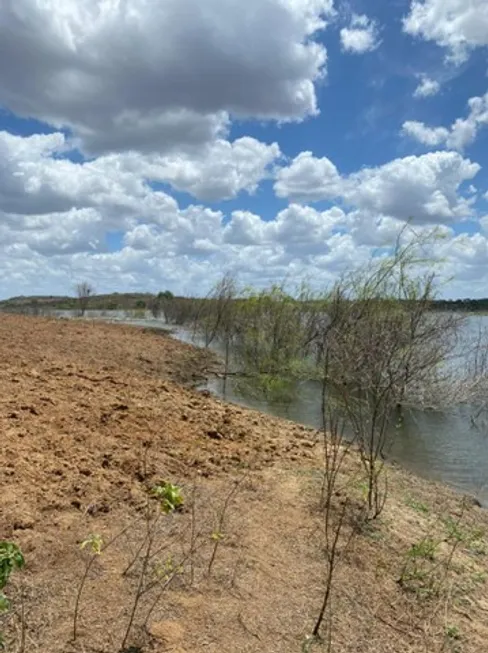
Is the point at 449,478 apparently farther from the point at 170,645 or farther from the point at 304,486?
the point at 170,645

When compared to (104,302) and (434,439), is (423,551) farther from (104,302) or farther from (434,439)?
(104,302)

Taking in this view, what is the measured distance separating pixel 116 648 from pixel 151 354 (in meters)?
19.0

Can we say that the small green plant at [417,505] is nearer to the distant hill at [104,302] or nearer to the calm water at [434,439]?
the calm water at [434,439]

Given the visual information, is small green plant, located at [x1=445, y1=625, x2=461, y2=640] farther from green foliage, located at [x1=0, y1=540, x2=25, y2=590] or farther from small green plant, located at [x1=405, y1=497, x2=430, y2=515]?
green foliage, located at [x1=0, y1=540, x2=25, y2=590]

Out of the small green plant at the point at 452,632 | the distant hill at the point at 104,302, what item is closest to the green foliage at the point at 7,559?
the small green plant at the point at 452,632

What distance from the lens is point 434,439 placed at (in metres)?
13.4

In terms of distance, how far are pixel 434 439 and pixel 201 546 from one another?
1010 cm

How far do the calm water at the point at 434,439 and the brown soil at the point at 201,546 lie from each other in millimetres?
2158

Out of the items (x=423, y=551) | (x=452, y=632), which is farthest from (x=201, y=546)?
(x=423, y=551)

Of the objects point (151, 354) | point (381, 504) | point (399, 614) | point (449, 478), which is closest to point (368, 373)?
point (381, 504)

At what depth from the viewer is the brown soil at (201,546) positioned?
3576 millimetres

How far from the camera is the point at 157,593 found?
12.7 feet

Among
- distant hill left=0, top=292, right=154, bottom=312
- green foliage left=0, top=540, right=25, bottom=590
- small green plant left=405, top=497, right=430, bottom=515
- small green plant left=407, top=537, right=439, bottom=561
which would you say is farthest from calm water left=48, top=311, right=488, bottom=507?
distant hill left=0, top=292, right=154, bottom=312

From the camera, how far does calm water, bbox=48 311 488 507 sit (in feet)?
34.0
